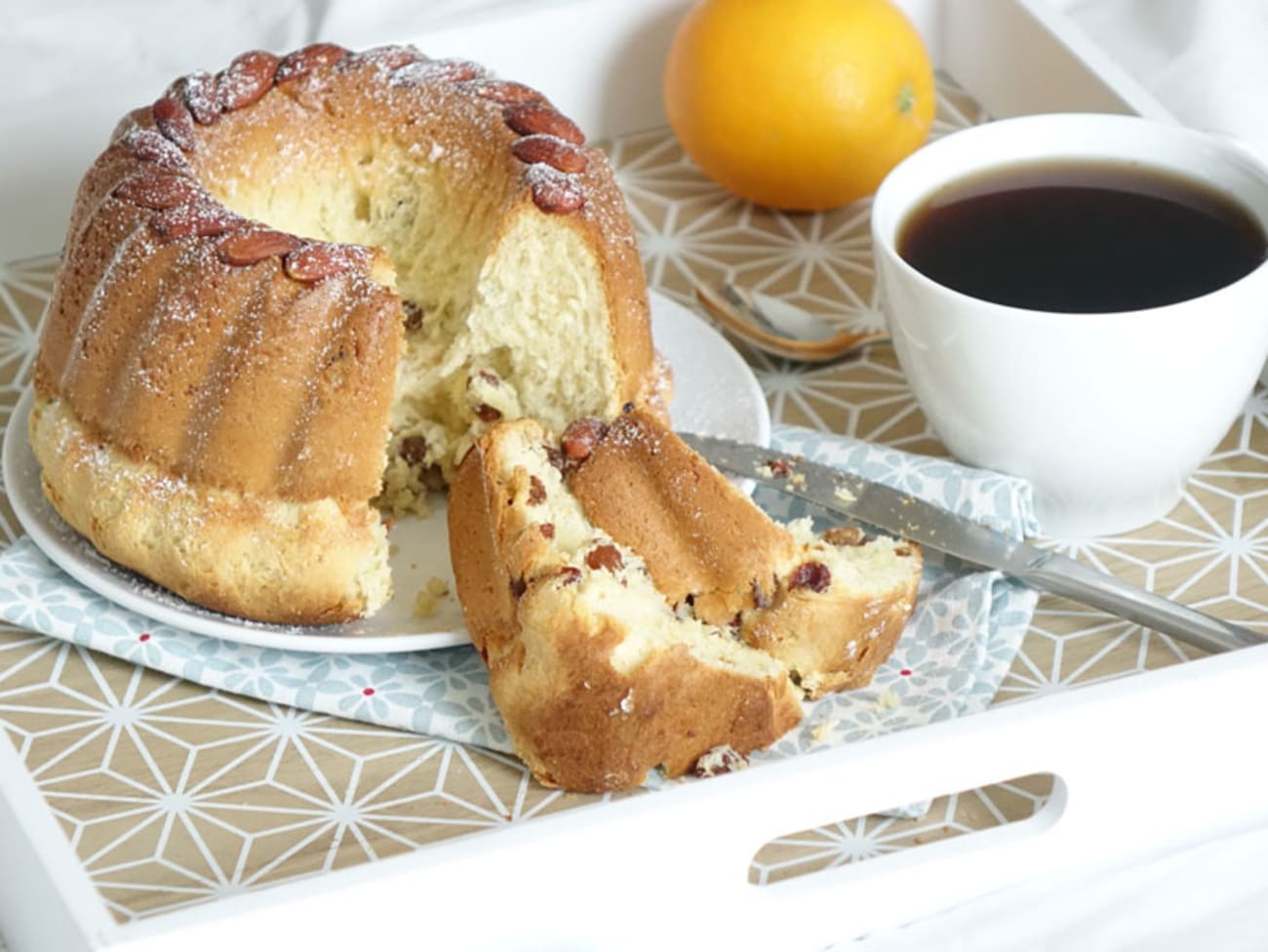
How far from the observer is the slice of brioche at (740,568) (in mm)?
1495

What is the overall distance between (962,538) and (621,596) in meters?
0.31

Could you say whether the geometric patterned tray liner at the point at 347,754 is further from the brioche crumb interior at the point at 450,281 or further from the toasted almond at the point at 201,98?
the toasted almond at the point at 201,98

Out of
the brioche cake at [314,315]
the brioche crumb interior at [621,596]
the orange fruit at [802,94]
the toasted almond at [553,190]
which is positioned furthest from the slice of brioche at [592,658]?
the orange fruit at [802,94]

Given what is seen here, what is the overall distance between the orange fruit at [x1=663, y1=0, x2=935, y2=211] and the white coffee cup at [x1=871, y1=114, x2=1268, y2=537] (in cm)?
25

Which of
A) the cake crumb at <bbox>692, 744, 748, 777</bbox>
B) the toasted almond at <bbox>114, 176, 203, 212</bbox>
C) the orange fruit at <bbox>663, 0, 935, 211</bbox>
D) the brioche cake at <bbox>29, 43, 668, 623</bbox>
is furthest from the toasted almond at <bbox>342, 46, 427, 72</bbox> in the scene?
the cake crumb at <bbox>692, 744, 748, 777</bbox>

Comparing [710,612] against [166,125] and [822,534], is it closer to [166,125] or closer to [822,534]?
[822,534]

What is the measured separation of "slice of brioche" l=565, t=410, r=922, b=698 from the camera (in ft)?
4.91

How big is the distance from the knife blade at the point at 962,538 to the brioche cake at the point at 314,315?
11 cm

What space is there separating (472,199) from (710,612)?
1.46 ft

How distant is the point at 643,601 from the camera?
1460mm

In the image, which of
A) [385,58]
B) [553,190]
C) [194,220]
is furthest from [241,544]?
[385,58]

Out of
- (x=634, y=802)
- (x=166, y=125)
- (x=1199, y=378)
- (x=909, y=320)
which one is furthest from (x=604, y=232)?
(x=634, y=802)

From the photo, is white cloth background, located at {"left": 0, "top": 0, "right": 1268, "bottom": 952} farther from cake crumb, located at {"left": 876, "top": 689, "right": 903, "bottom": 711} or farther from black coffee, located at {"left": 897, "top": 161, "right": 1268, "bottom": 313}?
cake crumb, located at {"left": 876, "top": 689, "right": 903, "bottom": 711}

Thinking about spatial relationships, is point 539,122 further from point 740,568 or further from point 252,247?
point 740,568
